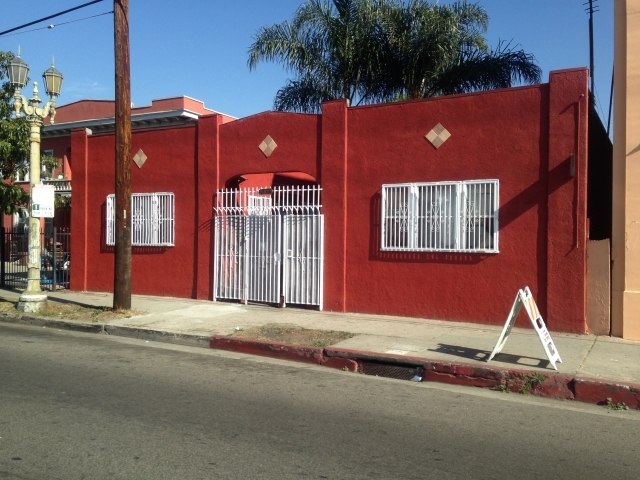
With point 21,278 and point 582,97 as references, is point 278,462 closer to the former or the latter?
point 582,97

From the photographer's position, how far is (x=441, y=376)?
27.3 feet

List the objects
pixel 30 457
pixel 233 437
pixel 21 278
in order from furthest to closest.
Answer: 1. pixel 21 278
2. pixel 233 437
3. pixel 30 457

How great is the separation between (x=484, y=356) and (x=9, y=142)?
464 inches

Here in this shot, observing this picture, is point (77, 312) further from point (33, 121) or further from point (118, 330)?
point (33, 121)

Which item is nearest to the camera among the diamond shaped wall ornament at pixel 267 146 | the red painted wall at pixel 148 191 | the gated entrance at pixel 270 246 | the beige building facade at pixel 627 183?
the beige building facade at pixel 627 183

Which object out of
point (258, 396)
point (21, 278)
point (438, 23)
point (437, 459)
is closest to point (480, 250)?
point (258, 396)

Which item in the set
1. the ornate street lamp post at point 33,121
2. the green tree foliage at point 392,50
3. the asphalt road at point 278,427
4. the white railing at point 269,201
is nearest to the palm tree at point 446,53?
the green tree foliage at point 392,50

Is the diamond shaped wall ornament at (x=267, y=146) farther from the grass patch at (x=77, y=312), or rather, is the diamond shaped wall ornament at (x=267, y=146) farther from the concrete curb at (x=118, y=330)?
the concrete curb at (x=118, y=330)

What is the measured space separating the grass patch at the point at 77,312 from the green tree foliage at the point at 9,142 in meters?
2.77

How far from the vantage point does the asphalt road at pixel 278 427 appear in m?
4.93

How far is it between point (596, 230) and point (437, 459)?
29.2 feet

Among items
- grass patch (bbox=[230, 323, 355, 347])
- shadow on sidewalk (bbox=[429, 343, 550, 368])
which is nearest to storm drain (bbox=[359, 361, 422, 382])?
shadow on sidewalk (bbox=[429, 343, 550, 368])

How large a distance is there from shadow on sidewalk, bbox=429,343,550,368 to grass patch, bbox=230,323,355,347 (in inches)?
62.9

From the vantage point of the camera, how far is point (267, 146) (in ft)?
44.3
